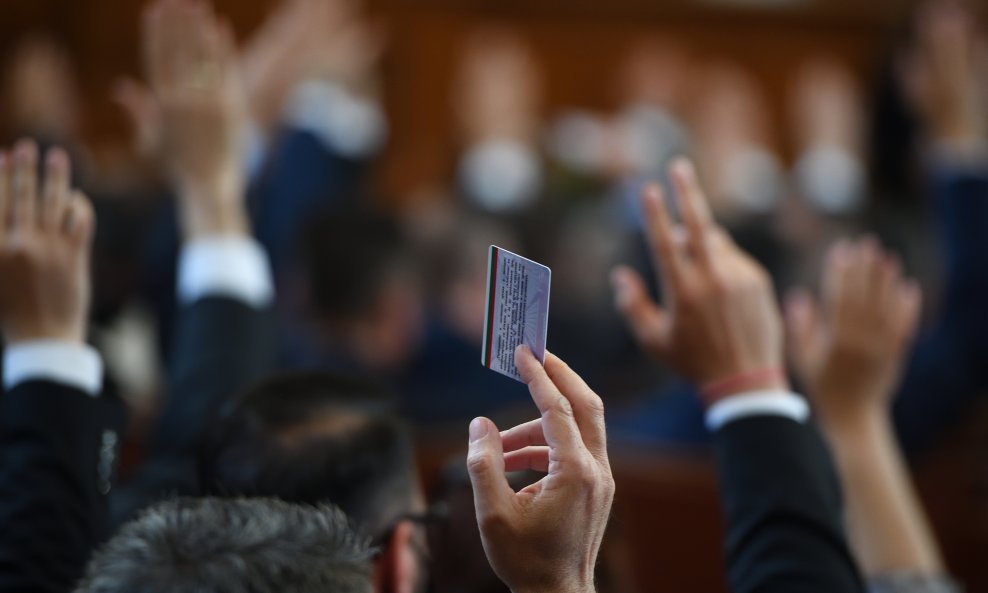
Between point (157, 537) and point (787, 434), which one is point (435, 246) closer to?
point (787, 434)

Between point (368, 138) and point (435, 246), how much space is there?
62 cm

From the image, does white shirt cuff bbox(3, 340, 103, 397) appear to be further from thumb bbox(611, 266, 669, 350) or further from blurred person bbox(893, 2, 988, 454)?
blurred person bbox(893, 2, 988, 454)

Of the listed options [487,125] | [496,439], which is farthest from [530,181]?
[496,439]

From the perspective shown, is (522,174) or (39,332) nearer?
(39,332)

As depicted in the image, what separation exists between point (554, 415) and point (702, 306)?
55 centimetres

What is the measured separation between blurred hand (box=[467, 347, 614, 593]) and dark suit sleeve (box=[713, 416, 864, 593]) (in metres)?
0.37

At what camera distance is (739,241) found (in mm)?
2805

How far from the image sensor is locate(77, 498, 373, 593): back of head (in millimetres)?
692

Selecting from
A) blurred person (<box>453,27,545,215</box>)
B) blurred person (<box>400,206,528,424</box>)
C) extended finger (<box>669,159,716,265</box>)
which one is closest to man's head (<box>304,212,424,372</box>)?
blurred person (<box>400,206,528,424</box>)

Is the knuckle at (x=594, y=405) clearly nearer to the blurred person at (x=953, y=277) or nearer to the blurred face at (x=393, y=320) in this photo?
the blurred person at (x=953, y=277)

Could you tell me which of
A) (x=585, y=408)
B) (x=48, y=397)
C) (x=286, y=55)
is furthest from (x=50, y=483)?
(x=286, y=55)

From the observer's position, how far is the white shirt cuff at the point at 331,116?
3.33 m

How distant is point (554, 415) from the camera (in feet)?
2.72

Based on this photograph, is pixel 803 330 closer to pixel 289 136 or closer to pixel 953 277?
pixel 953 277
